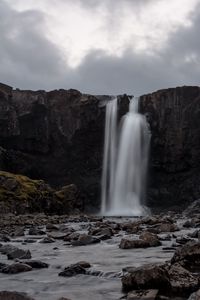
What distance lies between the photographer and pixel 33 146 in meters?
104

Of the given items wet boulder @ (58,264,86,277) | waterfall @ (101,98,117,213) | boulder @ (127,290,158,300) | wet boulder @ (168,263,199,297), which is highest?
waterfall @ (101,98,117,213)

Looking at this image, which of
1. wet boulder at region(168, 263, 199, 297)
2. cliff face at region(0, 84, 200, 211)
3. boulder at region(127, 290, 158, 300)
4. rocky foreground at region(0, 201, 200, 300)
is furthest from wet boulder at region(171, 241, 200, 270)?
cliff face at region(0, 84, 200, 211)

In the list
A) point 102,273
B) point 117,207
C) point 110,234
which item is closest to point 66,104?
point 117,207

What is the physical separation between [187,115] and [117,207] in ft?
82.5

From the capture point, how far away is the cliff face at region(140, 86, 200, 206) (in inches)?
3967

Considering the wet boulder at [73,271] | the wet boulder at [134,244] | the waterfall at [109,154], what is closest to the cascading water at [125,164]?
the waterfall at [109,154]

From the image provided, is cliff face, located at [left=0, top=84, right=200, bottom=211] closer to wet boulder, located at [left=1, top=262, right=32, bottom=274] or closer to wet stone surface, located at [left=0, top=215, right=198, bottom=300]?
wet stone surface, located at [left=0, top=215, right=198, bottom=300]

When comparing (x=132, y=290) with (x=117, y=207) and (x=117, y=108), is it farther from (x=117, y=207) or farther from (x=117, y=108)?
(x=117, y=108)

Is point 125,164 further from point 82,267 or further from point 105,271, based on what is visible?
point 105,271

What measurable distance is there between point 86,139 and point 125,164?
37.5 feet

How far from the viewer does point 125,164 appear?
3890 inches

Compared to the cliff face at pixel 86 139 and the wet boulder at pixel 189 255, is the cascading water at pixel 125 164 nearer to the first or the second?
the cliff face at pixel 86 139

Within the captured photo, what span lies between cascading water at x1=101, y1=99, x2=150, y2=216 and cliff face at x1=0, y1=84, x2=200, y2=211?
6.28 feet

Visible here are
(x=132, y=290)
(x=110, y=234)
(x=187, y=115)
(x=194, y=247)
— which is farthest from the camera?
(x=187, y=115)
